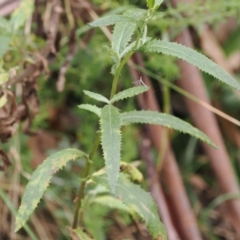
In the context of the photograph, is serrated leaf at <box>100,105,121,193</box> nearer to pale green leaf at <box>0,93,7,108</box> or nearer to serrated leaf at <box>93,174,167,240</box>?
serrated leaf at <box>93,174,167,240</box>

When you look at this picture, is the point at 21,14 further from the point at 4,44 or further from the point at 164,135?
the point at 164,135

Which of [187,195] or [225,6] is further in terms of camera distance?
[187,195]

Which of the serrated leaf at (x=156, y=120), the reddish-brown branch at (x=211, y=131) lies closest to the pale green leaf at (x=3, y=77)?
the serrated leaf at (x=156, y=120)

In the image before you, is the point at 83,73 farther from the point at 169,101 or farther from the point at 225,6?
the point at 225,6

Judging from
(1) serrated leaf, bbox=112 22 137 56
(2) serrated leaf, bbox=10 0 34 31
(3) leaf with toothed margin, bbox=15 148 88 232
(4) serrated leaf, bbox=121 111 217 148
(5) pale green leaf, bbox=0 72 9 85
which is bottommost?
(3) leaf with toothed margin, bbox=15 148 88 232

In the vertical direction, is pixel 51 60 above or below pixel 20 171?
above

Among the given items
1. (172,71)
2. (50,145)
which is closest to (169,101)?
(172,71)

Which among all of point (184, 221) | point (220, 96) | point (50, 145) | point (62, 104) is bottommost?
point (184, 221)

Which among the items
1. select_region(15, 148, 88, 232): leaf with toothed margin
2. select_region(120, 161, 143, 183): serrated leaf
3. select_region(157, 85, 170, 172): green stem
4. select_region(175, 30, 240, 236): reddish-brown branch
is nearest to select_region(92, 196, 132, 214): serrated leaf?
select_region(120, 161, 143, 183): serrated leaf

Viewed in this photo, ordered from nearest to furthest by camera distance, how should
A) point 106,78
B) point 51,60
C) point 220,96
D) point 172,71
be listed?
point 51,60 < point 172,71 < point 106,78 < point 220,96
